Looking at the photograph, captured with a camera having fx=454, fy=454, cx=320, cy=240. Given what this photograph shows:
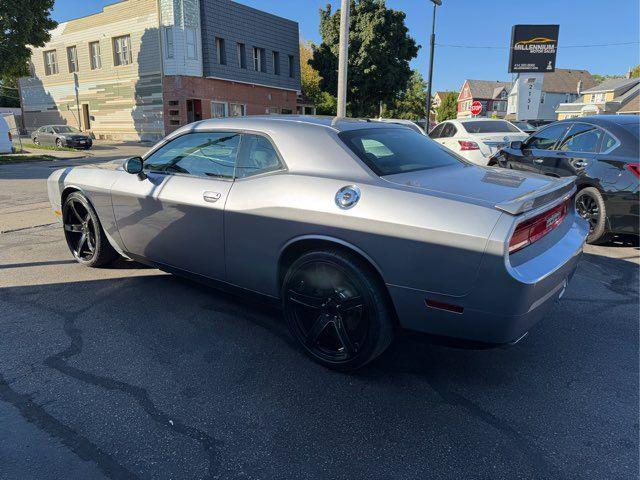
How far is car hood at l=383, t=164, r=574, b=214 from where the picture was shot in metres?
2.44

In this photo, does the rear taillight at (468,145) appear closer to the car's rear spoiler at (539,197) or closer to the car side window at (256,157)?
the car's rear spoiler at (539,197)

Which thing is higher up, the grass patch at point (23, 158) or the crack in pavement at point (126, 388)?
the grass patch at point (23, 158)

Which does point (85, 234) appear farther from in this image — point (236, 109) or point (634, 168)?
point (236, 109)

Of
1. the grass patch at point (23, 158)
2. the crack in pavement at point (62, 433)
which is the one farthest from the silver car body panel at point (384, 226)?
the grass patch at point (23, 158)

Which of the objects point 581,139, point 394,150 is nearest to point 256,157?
point 394,150

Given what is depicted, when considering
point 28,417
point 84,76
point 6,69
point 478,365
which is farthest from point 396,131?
point 84,76

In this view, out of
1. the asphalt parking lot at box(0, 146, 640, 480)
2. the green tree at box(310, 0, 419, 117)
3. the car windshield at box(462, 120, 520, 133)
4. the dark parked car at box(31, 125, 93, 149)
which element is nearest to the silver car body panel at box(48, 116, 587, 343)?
the asphalt parking lot at box(0, 146, 640, 480)

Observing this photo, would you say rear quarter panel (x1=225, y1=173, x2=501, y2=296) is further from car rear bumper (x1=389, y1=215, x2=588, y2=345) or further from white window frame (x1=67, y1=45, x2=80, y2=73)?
white window frame (x1=67, y1=45, x2=80, y2=73)

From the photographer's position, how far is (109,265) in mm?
4859

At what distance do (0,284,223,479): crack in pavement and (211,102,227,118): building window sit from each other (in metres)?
26.5

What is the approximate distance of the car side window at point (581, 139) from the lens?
18.8 ft

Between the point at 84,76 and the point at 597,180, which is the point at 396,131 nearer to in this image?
the point at 597,180

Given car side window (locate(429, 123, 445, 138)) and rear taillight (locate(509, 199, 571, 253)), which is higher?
car side window (locate(429, 123, 445, 138))

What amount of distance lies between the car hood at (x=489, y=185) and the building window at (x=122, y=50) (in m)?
30.5
